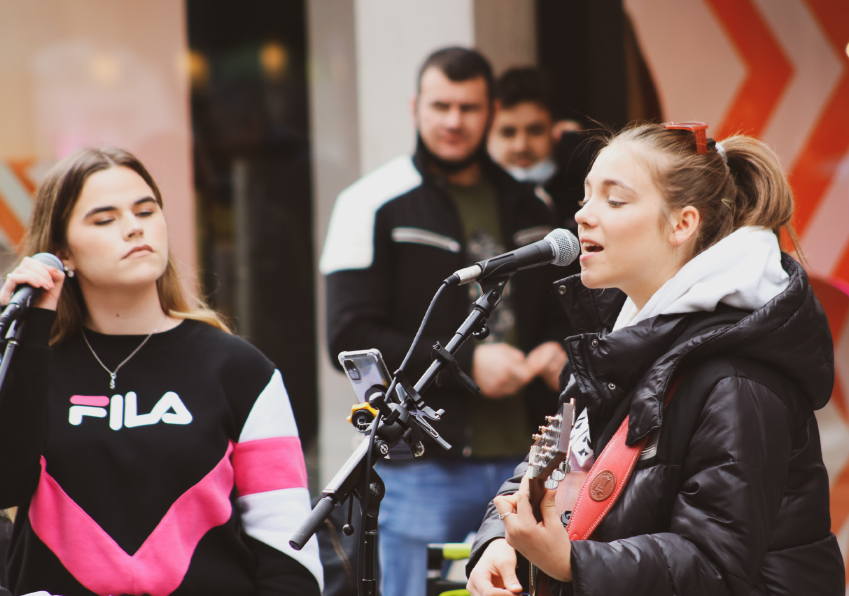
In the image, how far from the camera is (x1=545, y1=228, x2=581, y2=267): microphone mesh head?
189cm

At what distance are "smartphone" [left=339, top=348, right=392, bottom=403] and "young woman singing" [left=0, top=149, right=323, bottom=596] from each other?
590 mm

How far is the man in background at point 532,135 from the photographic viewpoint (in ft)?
13.7

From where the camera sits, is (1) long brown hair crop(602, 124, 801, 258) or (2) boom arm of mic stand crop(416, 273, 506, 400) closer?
(2) boom arm of mic stand crop(416, 273, 506, 400)

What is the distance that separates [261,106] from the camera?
17.4 feet

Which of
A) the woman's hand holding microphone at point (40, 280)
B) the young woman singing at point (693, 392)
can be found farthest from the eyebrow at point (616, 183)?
the woman's hand holding microphone at point (40, 280)

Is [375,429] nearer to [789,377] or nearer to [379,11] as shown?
[789,377]

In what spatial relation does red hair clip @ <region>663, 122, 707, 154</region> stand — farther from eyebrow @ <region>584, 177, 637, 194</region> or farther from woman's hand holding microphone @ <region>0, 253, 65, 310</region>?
woman's hand holding microphone @ <region>0, 253, 65, 310</region>

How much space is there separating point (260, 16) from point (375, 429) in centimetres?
411

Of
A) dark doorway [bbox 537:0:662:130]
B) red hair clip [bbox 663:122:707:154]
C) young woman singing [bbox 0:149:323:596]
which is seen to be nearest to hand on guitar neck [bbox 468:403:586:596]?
red hair clip [bbox 663:122:707:154]

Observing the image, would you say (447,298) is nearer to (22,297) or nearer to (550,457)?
(22,297)

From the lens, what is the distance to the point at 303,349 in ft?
17.1

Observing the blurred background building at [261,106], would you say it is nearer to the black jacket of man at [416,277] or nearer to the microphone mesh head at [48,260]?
the black jacket of man at [416,277]

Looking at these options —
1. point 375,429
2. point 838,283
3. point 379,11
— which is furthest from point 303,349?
point 375,429

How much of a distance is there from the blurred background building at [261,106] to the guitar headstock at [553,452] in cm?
296
